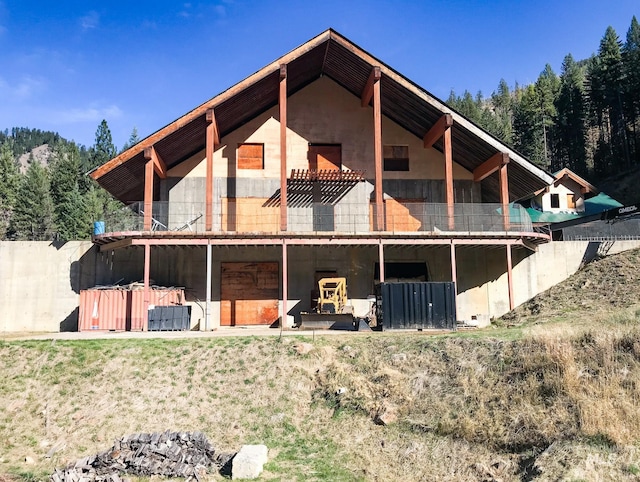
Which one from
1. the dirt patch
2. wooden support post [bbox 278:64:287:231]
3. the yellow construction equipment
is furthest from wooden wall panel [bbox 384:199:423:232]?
the dirt patch

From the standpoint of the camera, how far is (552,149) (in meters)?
87.6

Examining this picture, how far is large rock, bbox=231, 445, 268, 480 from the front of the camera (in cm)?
1112

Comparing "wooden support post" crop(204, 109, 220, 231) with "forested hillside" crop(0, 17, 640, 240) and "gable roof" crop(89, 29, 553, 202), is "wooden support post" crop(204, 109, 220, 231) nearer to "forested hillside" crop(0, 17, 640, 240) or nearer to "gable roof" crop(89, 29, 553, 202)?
"gable roof" crop(89, 29, 553, 202)

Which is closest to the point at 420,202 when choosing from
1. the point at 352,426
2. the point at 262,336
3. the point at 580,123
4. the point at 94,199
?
the point at 262,336

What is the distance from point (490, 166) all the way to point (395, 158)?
194 inches

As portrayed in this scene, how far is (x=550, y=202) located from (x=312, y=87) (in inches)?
1053

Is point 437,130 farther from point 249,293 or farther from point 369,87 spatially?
point 249,293

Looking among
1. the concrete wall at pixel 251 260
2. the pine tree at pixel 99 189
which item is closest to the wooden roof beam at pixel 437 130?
the concrete wall at pixel 251 260

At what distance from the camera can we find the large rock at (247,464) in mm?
11117

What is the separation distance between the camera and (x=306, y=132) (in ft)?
95.3

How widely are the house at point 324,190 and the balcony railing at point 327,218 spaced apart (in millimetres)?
72

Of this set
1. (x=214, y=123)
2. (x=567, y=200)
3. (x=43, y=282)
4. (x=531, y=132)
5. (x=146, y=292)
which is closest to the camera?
(x=146, y=292)

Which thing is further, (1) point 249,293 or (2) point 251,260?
(2) point 251,260

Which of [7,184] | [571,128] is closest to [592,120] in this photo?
[571,128]
